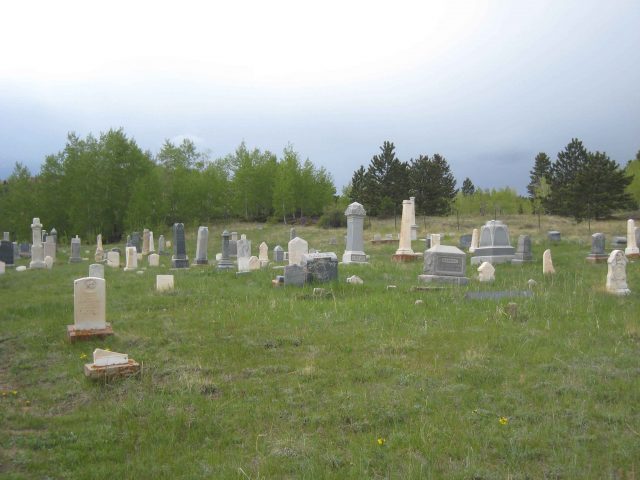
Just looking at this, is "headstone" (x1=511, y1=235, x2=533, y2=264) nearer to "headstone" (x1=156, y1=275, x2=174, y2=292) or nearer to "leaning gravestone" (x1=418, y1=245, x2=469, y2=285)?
"leaning gravestone" (x1=418, y1=245, x2=469, y2=285)

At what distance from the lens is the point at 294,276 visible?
45.2ft

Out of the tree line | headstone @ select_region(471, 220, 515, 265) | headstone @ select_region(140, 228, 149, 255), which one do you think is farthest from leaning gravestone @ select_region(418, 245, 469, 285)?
the tree line

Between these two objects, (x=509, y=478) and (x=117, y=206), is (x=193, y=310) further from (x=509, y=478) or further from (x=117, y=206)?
(x=117, y=206)

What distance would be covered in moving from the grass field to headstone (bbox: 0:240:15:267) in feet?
50.8

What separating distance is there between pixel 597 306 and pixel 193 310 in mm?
8036

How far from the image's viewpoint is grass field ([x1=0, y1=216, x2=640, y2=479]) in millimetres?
4340

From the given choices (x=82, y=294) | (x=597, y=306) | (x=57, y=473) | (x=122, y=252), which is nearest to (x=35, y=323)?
(x=82, y=294)

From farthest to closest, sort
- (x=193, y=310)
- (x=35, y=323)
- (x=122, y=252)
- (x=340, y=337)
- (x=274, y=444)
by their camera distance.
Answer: (x=122, y=252)
(x=193, y=310)
(x=35, y=323)
(x=340, y=337)
(x=274, y=444)

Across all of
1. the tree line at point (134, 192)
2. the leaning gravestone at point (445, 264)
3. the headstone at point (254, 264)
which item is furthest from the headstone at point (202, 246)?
the tree line at point (134, 192)

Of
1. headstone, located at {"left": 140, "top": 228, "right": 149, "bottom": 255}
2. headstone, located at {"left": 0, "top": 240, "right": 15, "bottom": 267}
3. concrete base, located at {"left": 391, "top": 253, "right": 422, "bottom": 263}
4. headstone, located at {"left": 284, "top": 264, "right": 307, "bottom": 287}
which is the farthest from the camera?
headstone, located at {"left": 140, "top": 228, "right": 149, "bottom": 255}

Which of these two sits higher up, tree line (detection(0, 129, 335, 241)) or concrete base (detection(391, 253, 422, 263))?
tree line (detection(0, 129, 335, 241))

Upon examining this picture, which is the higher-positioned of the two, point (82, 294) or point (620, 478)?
point (82, 294)

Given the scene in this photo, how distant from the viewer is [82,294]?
28.7ft

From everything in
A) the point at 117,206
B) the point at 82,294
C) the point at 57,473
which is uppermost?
the point at 117,206
